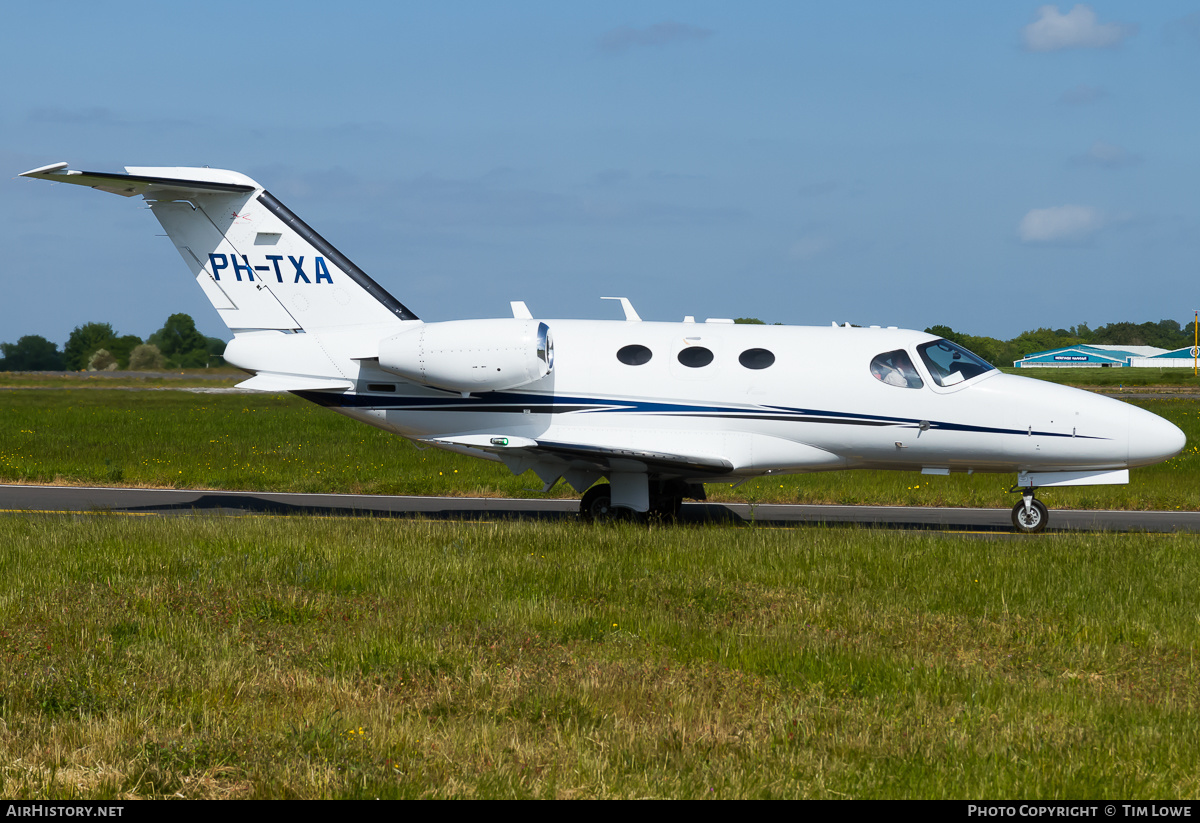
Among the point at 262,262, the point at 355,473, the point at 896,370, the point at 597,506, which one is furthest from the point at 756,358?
the point at 355,473

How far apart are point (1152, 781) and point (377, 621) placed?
5248 millimetres

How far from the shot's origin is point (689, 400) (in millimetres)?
14117

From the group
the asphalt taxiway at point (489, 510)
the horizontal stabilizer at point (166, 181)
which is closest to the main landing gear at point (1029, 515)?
the asphalt taxiway at point (489, 510)

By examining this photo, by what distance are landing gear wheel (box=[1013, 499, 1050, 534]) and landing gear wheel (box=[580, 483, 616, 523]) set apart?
575 cm

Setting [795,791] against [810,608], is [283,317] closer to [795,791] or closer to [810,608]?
[810,608]

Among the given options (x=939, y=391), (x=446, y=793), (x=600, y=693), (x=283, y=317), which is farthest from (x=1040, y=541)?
(x=283, y=317)

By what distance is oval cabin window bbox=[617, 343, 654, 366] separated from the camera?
14297 mm

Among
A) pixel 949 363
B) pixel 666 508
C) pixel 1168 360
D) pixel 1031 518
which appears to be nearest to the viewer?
pixel 949 363

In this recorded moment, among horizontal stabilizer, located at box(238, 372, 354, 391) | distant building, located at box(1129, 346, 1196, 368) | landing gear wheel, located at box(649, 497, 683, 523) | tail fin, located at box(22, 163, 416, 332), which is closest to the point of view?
horizontal stabilizer, located at box(238, 372, 354, 391)

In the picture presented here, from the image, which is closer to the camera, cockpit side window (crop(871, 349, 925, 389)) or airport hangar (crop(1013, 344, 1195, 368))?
cockpit side window (crop(871, 349, 925, 389))

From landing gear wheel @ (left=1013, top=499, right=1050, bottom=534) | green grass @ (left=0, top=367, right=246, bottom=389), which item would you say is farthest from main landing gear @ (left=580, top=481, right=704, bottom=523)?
green grass @ (left=0, top=367, right=246, bottom=389)

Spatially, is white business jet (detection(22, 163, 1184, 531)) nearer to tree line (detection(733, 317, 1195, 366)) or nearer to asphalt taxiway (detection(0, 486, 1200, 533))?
asphalt taxiway (detection(0, 486, 1200, 533))

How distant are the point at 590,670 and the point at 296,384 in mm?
9504

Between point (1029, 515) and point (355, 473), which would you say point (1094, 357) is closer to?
point (355, 473)
